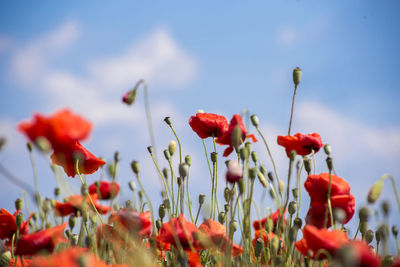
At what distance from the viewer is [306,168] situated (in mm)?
2002

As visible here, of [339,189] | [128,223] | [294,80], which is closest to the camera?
[128,223]

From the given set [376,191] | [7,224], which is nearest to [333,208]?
[376,191]

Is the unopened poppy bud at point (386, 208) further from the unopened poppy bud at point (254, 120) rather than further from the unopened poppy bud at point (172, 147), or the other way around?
the unopened poppy bud at point (172, 147)

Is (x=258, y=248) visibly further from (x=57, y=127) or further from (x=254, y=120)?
(x=57, y=127)

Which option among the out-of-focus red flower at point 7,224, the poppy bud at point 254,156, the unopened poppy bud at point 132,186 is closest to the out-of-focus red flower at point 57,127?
the out-of-focus red flower at point 7,224

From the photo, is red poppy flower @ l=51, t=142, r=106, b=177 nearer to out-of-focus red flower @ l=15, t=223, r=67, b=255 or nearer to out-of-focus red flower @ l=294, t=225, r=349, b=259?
out-of-focus red flower @ l=15, t=223, r=67, b=255

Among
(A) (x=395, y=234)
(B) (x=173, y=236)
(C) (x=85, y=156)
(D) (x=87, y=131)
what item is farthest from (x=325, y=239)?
(C) (x=85, y=156)

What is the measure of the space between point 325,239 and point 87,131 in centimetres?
76

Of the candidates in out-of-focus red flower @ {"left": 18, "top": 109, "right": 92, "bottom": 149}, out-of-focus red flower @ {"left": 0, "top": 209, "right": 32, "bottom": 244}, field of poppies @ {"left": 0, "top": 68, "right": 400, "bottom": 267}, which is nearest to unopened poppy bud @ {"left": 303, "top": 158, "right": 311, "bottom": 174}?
field of poppies @ {"left": 0, "top": 68, "right": 400, "bottom": 267}

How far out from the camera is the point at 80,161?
197 centimetres

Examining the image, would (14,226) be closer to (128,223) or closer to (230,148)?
(128,223)

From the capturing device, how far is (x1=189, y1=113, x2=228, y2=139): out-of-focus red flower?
212 centimetres

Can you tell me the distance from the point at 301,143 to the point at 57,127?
3.82ft

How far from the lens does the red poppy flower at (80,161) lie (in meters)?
1.87
